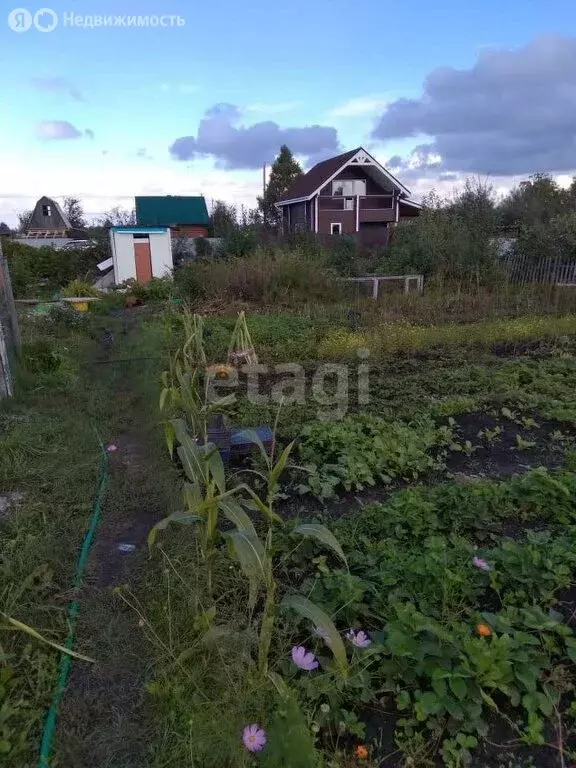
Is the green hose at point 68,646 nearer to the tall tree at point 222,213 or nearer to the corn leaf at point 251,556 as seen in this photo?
the corn leaf at point 251,556

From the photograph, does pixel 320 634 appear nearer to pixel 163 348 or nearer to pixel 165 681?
pixel 165 681

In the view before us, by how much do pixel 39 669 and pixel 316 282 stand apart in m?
9.21

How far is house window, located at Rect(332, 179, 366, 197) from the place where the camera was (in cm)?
2366

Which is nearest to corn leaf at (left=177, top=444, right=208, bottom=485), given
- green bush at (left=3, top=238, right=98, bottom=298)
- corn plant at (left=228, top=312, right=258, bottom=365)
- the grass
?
corn plant at (left=228, top=312, right=258, bottom=365)

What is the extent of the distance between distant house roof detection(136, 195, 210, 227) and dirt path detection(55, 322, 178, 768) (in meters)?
21.6

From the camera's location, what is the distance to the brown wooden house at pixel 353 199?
76.1 feet

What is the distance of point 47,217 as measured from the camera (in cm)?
3666

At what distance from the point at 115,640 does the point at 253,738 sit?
0.73 m

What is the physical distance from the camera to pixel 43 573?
2174 mm

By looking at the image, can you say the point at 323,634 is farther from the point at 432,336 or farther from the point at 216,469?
the point at 432,336

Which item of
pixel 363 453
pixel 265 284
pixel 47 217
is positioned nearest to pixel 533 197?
pixel 265 284

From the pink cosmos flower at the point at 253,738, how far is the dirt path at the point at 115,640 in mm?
307

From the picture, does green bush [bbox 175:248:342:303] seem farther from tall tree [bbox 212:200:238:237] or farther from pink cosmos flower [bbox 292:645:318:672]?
tall tree [bbox 212:200:238:237]

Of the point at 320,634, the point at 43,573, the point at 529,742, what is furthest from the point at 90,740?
the point at 529,742
